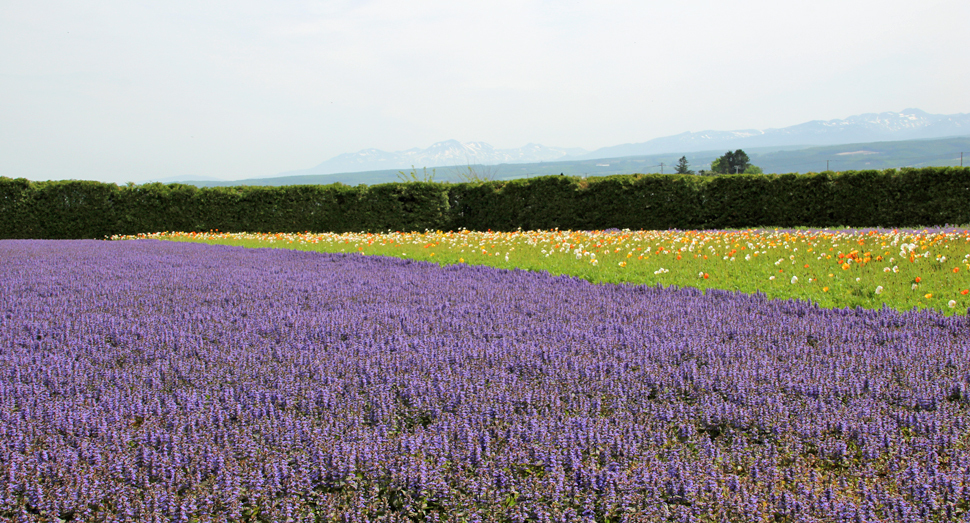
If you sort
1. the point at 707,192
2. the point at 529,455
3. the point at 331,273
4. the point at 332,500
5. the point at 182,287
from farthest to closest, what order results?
1. the point at 707,192
2. the point at 331,273
3. the point at 182,287
4. the point at 529,455
5. the point at 332,500

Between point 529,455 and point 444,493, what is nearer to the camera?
point 444,493

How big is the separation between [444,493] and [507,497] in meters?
0.24

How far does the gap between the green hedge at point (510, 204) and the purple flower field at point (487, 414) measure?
13556mm

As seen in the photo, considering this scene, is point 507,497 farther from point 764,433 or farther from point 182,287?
point 182,287

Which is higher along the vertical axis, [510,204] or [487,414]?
[510,204]

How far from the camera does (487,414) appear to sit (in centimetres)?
290

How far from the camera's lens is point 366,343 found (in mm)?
4168

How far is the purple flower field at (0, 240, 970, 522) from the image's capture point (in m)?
2.20

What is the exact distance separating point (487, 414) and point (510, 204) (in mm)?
16543

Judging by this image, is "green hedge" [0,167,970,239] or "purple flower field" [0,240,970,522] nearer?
"purple flower field" [0,240,970,522]

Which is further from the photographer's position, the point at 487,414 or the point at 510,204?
the point at 510,204

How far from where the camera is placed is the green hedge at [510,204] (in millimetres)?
A: 17438

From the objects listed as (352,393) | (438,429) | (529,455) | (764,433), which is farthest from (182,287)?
(764,433)

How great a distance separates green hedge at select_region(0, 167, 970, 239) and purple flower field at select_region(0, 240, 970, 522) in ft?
44.5
